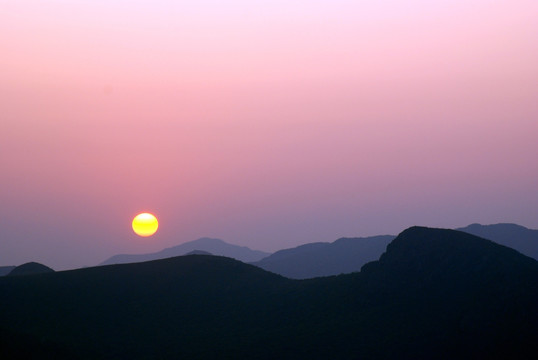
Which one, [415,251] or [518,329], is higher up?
[415,251]

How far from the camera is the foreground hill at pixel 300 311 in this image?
53906mm

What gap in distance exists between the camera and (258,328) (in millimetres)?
61188

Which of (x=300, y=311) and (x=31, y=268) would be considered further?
(x=31, y=268)

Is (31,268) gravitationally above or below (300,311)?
above

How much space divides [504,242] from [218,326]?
154 metres

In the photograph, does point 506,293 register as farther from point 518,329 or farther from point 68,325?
point 68,325

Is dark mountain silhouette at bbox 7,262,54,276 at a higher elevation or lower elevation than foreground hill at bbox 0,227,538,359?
higher

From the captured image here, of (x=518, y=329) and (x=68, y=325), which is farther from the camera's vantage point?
(x=68, y=325)

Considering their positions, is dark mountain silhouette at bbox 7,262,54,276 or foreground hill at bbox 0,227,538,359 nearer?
foreground hill at bbox 0,227,538,359

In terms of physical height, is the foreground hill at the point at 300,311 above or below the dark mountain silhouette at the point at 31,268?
below

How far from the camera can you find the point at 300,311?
210 feet

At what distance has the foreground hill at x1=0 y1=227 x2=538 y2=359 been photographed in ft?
177

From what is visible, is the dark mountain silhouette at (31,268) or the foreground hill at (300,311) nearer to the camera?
the foreground hill at (300,311)

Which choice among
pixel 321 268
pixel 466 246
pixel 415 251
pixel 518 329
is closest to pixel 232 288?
pixel 415 251
